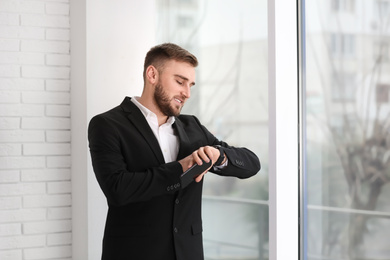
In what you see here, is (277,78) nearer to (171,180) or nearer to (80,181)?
(171,180)

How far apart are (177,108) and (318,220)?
293cm

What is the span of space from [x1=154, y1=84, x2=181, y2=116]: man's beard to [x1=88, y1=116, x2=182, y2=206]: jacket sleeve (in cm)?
25

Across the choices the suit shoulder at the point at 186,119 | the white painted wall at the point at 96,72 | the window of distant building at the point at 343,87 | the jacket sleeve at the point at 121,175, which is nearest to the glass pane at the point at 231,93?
the window of distant building at the point at 343,87

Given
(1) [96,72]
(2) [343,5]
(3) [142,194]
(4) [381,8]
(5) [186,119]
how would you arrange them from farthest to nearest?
(2) [343,5] → (4) [381,8] → (1) [96,72] → (5) [186,119] → (3) [142,194]

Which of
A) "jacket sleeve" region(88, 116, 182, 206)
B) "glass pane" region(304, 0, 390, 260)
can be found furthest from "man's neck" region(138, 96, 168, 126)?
"glass pane" region(304, 0, 390, 260)

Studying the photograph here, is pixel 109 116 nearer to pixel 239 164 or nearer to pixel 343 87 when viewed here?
pixel 239 164

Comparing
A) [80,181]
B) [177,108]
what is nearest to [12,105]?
[80,181]

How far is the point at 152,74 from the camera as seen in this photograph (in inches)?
90.0

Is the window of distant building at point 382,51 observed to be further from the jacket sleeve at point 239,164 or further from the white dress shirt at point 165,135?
the white dress shirt at point 165,135

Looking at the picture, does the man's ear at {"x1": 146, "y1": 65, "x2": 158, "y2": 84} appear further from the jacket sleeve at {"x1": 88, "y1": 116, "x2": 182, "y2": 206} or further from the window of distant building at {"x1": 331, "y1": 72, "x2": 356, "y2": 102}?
the window of distant building at {"x1": 331, "y1": 72, "x2": 356, "y2": 102}

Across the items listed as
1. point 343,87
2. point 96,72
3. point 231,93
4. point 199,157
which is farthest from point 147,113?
point 231,93

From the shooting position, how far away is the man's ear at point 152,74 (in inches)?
89.4

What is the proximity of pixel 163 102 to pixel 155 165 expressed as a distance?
277mm

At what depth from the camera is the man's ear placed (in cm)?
227
